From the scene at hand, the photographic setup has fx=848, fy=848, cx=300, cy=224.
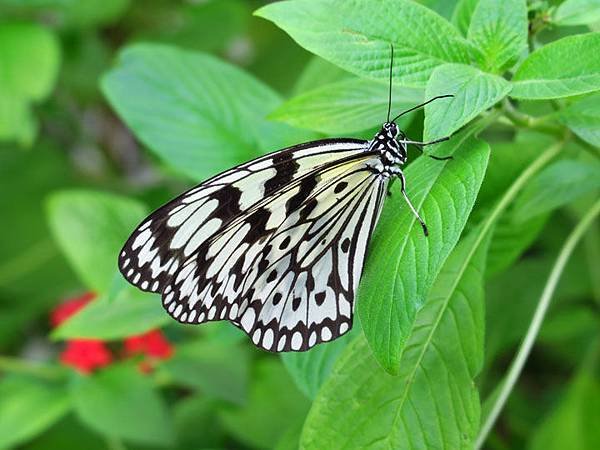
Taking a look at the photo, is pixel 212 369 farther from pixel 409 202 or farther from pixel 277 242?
pixel 409 202

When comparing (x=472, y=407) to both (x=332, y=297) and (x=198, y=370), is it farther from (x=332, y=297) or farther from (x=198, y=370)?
(x=198, y=370)

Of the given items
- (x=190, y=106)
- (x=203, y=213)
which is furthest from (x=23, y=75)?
Answer: (x=203, y=213)

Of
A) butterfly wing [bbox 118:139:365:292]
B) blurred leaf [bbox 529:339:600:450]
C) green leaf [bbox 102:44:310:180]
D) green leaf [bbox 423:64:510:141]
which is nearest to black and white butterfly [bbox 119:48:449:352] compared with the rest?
butterfly wing [bbox 118:139:365:292]

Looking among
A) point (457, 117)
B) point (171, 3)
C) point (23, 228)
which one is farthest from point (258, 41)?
point (457, 117)

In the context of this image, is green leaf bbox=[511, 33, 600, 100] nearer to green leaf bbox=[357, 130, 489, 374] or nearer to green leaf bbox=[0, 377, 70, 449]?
green leaf bbox=[357, 130, 489, 374]

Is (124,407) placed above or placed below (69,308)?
below

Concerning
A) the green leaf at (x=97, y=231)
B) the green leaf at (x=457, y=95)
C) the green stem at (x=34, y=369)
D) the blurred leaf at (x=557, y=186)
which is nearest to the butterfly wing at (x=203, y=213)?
the green leaf at (x=457, y=95)
